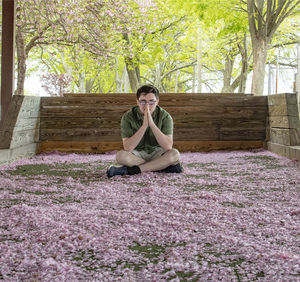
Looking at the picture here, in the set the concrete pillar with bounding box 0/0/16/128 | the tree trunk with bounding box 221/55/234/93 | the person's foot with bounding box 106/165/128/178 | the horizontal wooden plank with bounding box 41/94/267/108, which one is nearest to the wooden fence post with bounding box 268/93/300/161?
the horizontal wooden plank with bounding box 41/94/267/108

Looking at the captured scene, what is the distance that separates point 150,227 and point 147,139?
6.94 feet

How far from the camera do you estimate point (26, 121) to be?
17.6 feet

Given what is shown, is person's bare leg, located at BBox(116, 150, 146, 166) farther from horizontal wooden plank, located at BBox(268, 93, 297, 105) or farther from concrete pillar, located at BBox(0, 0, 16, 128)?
horizontal wooden plank, located at BBox(268, 93, 297, 105)

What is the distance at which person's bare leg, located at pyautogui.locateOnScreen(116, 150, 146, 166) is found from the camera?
3.76 meters

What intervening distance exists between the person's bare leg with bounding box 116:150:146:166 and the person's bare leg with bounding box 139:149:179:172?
0.26 feet

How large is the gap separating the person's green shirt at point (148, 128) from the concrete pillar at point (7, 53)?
226 cm

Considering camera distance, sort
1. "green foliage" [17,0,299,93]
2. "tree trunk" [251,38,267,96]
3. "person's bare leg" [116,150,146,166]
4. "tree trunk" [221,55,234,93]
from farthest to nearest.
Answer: "tree trunk" [221,55,234,93]
"green foliage" [17,0,299,93]
"tree trunk" [251,38,267,96]
"person's bare leg" [116,150,146,166]

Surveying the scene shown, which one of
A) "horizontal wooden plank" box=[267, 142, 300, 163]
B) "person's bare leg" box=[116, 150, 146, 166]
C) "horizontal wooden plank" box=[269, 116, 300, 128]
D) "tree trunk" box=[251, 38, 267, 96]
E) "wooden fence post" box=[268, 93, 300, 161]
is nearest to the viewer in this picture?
"person's bare leg" box=[116, 150, 146, 166]

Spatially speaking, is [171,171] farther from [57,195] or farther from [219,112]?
[219,112]

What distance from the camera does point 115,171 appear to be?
3711mm

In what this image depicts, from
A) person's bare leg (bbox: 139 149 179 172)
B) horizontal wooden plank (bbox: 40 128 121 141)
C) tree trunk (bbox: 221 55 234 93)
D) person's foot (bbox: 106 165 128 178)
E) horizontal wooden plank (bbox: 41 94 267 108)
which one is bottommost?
person's foot (bbox: 106 165 128 178)

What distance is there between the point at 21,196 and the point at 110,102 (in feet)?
11.6

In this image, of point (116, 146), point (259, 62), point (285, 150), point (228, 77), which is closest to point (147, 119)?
point (285, 150)

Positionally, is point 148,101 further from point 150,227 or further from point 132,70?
point 132,70
